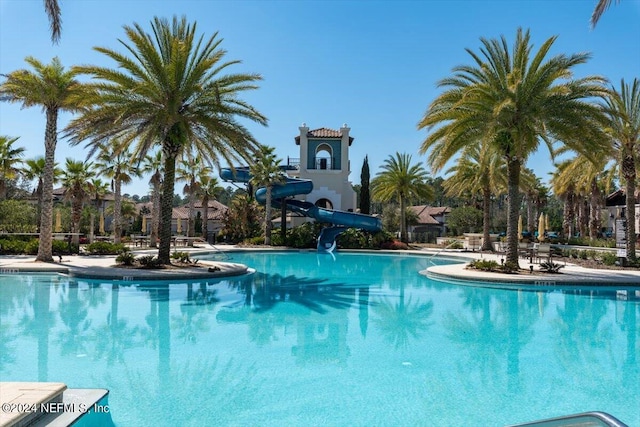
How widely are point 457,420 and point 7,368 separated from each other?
5.80 metres

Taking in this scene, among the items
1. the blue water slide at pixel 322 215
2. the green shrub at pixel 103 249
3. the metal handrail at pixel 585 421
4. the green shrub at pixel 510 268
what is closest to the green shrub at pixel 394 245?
the blue water slide at pixel 322 215

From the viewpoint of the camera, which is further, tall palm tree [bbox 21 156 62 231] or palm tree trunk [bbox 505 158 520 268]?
tall palm tree [bbox 21 156 62 231]

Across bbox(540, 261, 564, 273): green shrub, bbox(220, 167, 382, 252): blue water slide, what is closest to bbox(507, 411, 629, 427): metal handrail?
bbox(540, 261, 564, 273): green shrub

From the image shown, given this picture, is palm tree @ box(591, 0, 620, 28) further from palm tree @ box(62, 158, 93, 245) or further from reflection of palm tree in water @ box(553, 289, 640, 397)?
palm tree @ box(62, 158, 93, 245)

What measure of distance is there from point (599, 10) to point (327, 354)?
28.0 ft

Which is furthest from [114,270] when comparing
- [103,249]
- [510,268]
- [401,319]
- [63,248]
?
[510,268]

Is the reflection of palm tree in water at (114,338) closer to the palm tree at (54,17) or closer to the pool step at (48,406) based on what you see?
the pool step at (48,406)

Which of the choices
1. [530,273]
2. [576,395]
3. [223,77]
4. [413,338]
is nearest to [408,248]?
[530,273]

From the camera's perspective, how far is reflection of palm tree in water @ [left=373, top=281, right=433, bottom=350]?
27.1ft

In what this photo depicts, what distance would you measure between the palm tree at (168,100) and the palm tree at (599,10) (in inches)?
440

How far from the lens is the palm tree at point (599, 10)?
881 centimetres

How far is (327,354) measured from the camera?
706 cm

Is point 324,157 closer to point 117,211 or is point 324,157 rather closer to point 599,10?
point 117,211

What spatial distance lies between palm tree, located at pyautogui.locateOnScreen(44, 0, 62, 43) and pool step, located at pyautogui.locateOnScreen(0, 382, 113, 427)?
6851 mm
